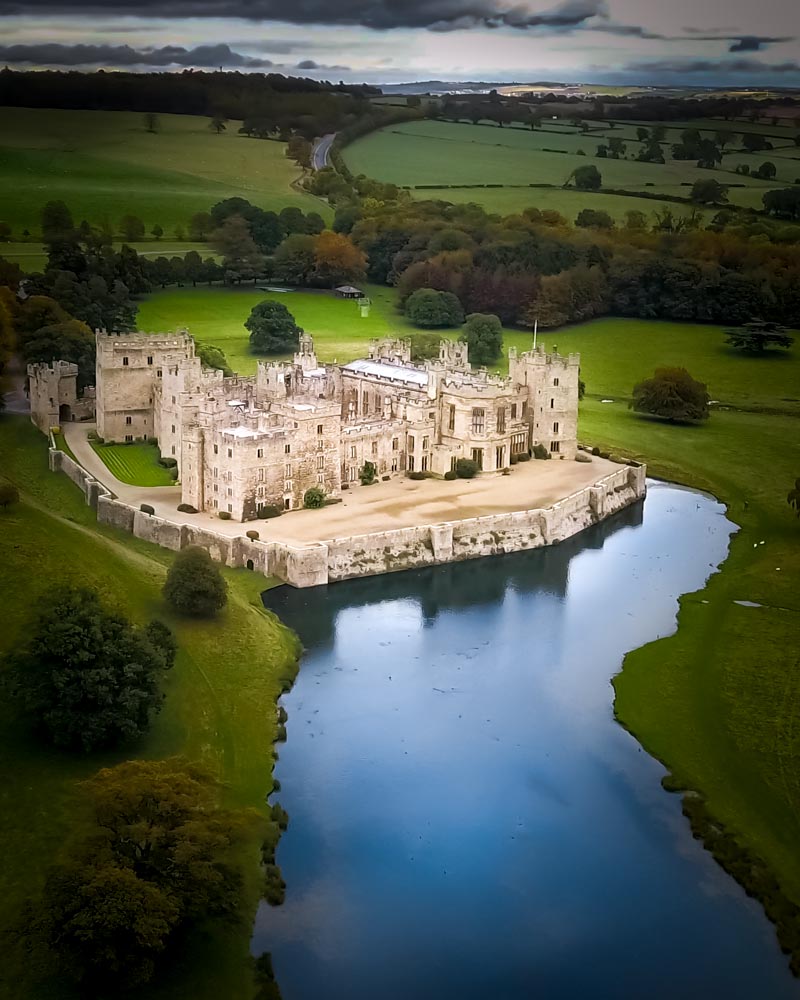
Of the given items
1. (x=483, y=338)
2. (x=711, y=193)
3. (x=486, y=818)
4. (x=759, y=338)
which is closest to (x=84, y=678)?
(x=486, y=818)

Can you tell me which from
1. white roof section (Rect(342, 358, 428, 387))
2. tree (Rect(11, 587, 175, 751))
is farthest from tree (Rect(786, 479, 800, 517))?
tree (Rect(11, 587, 175, 751))

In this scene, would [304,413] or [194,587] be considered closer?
[194,587]

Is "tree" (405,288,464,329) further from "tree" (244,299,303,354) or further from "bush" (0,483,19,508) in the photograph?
"bush" (0,483,19,508)

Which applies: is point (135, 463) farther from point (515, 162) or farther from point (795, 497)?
point (515, 162)

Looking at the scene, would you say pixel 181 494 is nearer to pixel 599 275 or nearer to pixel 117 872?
pixel 117 872

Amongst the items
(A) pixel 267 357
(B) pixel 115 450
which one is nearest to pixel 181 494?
(B) pixel 115 450

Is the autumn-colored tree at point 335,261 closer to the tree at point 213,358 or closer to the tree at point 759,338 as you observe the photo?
the tree at point 213,358
